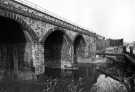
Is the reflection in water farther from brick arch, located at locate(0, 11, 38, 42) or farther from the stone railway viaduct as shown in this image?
brick arch, located at locate(0, 11, 38, 42)

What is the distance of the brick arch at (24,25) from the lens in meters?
7.69

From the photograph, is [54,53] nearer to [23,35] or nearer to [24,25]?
[23,35]

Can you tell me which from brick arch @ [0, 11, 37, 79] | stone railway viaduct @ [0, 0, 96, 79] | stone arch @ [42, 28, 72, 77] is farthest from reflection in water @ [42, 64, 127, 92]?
stone arch @ [42, 28, 72, 77]

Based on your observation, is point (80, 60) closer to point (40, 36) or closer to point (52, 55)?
point (52, 55)

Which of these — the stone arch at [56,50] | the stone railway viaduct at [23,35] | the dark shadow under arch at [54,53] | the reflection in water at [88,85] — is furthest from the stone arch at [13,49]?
the dark shadow under arch at [54,53]

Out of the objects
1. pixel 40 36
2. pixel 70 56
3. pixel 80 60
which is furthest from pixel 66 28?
pixel 80 60

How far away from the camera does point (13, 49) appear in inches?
406

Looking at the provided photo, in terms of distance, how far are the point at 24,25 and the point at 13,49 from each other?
268 centimetres

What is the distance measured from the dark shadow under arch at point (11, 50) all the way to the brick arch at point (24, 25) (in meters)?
0.46

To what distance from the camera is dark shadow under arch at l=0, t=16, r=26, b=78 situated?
9.64 meters

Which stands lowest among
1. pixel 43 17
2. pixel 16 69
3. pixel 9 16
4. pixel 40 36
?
pixel 16 69

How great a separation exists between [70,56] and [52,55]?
2.60 meters

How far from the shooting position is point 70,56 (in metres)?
16.4

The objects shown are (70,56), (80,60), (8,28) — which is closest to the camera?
(8,28)
